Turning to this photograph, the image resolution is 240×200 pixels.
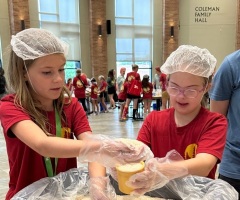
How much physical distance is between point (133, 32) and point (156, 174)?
12.1 meters

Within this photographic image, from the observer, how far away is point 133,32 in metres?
12.5

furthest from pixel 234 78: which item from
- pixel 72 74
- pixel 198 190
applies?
pixel 72 74

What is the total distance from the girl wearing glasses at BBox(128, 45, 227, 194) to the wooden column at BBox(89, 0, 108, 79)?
1084cm

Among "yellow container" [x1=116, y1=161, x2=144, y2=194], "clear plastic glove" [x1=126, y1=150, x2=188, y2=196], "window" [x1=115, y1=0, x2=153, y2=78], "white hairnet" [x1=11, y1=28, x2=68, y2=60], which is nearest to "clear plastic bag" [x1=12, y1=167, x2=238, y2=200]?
"clear plastic glove" [x1=126, y1=150, x2=188, y2=196]

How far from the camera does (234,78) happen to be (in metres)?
1.43

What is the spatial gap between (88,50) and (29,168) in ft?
37.3

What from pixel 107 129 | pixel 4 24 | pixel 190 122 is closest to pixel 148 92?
pixel 107 129

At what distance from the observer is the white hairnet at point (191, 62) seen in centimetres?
121

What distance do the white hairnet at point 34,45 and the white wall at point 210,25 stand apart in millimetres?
12394

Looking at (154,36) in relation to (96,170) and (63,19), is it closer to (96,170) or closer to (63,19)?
(63,19)

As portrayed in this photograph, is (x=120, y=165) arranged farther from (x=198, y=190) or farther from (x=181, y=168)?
(x=198, y=190)

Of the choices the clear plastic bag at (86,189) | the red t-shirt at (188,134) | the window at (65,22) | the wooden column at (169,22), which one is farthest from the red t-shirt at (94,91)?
the clear plastic bag at (86,189)

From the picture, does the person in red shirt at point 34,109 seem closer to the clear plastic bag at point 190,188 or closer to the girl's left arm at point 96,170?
the girl's left arm at point 96,170

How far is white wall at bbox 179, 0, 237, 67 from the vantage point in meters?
12.7
